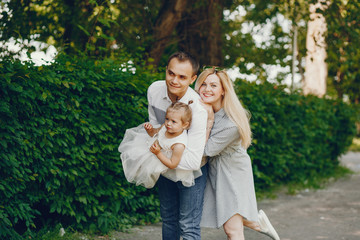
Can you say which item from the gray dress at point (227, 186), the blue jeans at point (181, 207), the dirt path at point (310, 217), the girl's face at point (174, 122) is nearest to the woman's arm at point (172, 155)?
the girl's face at point (174, 122)

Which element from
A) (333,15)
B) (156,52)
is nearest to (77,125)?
(156,52)

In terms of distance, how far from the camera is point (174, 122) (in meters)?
2.97

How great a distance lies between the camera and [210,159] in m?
3.72

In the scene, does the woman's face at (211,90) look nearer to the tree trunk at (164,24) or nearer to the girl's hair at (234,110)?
the girl's hair at (234,110)

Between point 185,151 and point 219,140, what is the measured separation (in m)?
0.49

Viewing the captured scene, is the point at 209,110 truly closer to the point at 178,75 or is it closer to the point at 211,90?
the point at 211,90

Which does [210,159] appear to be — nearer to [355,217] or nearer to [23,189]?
[23,189]

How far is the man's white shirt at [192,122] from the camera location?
3.00m

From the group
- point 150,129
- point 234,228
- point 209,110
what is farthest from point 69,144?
point 234,228

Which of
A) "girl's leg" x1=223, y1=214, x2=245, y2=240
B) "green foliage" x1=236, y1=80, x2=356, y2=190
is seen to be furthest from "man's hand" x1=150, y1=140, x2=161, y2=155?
"green foliage" x1=236, y1=80, x2=356, y2=190

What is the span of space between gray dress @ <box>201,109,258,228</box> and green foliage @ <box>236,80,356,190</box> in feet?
9.16

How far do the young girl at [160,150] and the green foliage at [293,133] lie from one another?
3.42 m

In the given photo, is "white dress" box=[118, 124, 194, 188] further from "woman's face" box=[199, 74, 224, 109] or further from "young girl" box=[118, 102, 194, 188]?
"woman's face" box=[199, 74, 224, 109]

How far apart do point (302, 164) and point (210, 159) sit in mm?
5333
